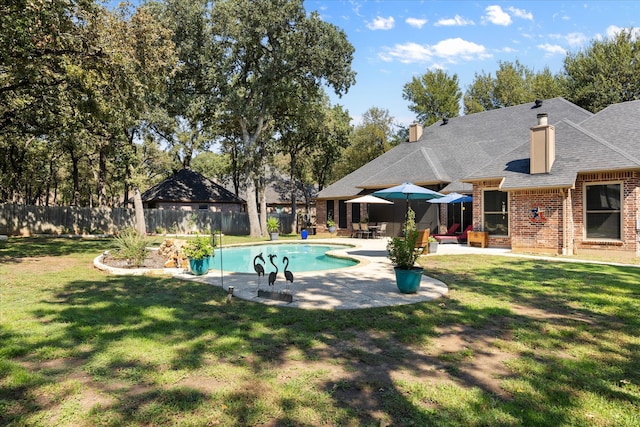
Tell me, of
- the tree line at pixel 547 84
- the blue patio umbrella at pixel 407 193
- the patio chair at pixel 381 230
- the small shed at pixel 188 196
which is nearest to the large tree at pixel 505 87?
the tree line at pixel 547 84

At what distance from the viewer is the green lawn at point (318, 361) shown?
3008 millimetres

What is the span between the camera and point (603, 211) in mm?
13477

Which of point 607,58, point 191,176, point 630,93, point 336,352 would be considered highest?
point 607,58

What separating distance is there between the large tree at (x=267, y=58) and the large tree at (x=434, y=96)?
17.2 m

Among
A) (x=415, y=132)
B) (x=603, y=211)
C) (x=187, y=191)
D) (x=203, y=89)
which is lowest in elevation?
(x=603, y=211)

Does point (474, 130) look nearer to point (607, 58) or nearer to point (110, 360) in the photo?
point (607, 58)

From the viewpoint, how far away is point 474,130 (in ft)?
80.3

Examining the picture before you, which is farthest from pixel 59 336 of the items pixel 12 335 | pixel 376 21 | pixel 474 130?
pixel 474 130

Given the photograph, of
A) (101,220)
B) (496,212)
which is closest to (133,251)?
(496,212)

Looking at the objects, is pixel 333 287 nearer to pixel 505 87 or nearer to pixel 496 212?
pixel 496 212

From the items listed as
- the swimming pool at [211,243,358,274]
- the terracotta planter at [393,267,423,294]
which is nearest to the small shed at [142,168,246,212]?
the swimming pool at [211,243,358,274]

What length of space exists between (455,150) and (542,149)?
8.84m

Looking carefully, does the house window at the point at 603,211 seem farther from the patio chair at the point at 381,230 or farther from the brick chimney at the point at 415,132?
the brick chimney at the point at 415,132

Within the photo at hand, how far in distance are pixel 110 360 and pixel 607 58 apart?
120ft
